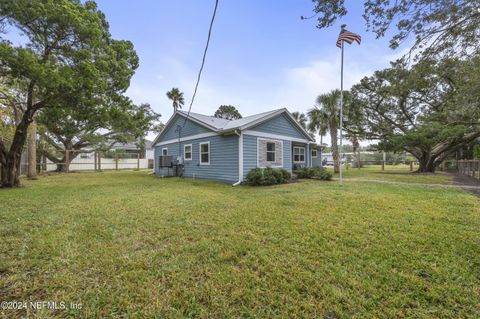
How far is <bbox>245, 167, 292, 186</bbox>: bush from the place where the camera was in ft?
31.2

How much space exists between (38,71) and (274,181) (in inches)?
370

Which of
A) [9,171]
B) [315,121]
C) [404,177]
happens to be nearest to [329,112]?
[315,121]

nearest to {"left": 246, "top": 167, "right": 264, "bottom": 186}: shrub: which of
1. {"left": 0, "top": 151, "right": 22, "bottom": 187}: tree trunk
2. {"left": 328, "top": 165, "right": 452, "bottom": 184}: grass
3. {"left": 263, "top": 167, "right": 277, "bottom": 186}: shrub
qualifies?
{"left": 263, "top": 167, "right": 277, "bottom": 186}: shrub

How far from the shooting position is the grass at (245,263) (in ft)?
6.27

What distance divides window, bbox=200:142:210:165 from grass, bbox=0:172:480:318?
22.8ft

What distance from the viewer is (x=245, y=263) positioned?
2.62 m

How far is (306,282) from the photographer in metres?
2.22

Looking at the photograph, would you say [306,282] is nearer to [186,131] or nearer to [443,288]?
[443,288]

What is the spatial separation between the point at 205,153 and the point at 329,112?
409 inches

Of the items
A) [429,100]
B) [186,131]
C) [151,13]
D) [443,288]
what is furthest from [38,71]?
[429,100]

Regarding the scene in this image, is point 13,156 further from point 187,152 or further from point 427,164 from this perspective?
point 427,164

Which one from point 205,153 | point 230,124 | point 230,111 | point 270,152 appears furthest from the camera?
point 230,111

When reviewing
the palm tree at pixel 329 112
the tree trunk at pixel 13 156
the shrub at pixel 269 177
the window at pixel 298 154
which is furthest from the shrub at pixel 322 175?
the tree trunk at pixel 13 156

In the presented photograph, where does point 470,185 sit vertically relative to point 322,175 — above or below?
below
